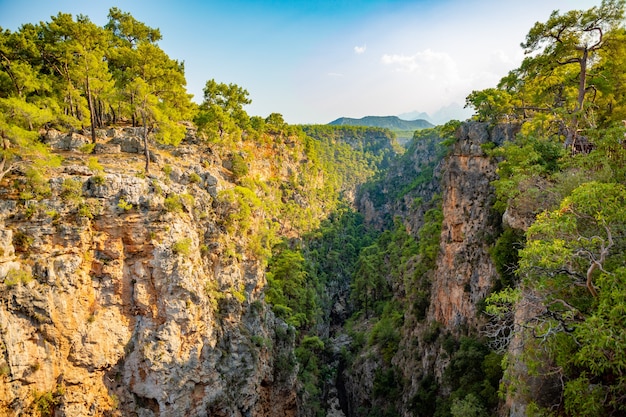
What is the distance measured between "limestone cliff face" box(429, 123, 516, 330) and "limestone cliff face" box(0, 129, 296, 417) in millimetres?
18259

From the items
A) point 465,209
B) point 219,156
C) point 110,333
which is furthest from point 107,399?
point 465,209

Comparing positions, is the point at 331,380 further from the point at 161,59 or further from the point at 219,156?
the point at 161,59

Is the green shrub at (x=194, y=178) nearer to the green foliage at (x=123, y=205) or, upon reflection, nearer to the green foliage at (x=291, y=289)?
the green foliage at (x=123, y=205)

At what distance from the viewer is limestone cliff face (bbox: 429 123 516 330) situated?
2759 cm

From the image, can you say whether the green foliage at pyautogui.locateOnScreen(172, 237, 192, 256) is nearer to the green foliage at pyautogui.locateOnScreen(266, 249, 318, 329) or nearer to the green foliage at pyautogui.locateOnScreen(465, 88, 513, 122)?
the green foliage at pyautogui.locateOnScreen(266, 249, 318, 329)

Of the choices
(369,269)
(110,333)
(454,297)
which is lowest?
(369,269)

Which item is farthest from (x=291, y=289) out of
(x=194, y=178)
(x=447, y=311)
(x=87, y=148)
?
(x=87, y=148)

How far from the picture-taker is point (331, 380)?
148 ft

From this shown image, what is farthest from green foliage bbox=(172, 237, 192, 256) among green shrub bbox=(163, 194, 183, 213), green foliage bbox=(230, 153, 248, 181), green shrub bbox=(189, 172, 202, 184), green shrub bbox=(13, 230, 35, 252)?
green foliage bbox=(230, 153, 248, 181)

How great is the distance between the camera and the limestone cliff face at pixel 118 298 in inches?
655

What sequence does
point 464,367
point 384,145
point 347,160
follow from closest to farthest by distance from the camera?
point 464,367 → point 347,160 → point 384,145

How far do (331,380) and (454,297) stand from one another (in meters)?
23.4

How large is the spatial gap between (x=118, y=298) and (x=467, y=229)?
27763mm

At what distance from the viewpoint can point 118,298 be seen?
19359 mm
